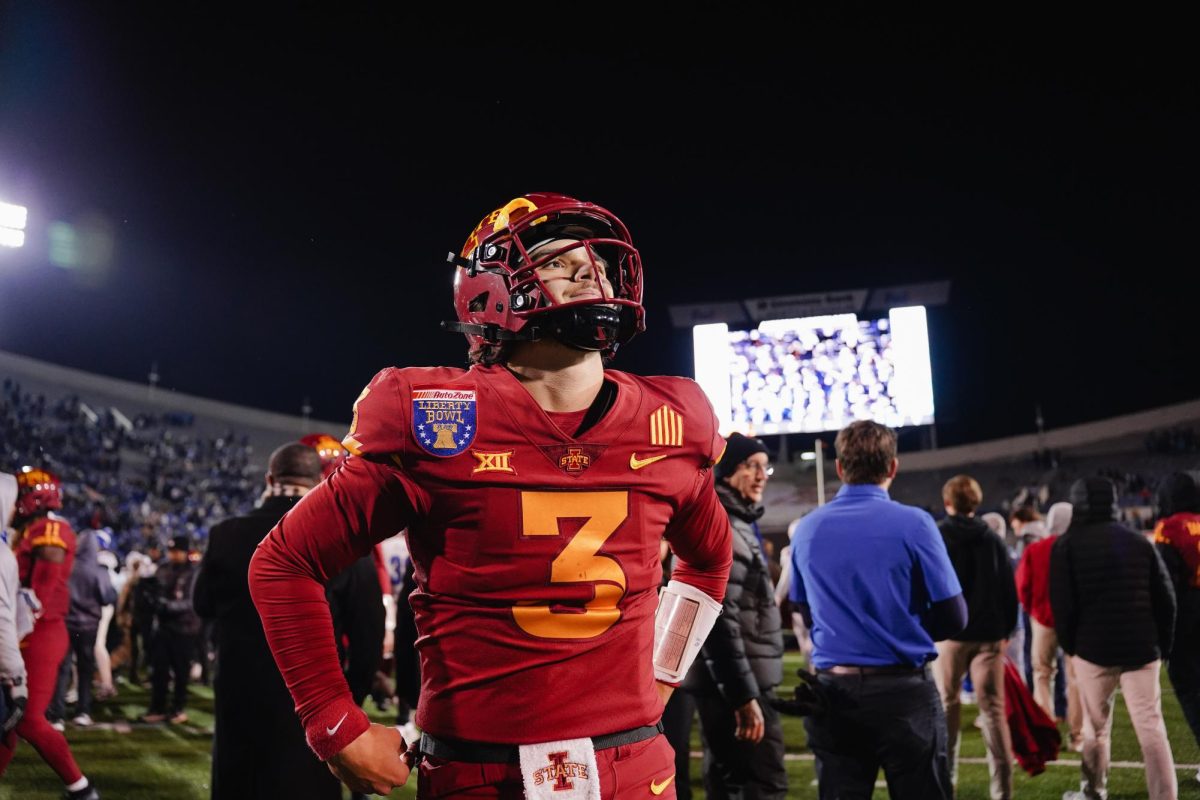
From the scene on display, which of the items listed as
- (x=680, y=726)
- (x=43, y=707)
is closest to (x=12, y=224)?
(x=43, y=707)

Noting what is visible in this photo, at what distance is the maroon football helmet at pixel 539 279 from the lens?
6.68 ft

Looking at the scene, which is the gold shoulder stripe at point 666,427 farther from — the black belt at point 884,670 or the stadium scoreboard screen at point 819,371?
the stadium scoreboard screen at point 819,371

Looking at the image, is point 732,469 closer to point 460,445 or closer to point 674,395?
point 674,395

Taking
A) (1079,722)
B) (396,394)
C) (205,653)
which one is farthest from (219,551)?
(205,653)

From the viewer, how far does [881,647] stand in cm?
388

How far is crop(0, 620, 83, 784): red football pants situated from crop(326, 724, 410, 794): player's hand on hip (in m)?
4.45

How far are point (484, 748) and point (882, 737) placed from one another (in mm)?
2414

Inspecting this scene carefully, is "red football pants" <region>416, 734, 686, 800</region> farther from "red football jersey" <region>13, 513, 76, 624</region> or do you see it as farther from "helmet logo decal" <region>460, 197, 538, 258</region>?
"red football jersey" <region>13, 513, 76, 624</region>

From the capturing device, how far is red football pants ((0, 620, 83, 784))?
577 centimetres

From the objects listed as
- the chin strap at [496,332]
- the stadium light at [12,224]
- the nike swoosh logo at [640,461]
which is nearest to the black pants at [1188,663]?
the nike swoosh logo at [640,461]

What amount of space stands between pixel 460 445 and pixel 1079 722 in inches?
299

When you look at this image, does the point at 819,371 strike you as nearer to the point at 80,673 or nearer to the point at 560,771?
the point at 80,673

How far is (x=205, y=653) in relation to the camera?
13.1 meters

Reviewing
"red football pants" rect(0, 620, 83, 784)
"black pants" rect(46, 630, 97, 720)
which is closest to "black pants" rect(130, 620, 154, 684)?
"black pants" rect(46, 630, 97, 720)
